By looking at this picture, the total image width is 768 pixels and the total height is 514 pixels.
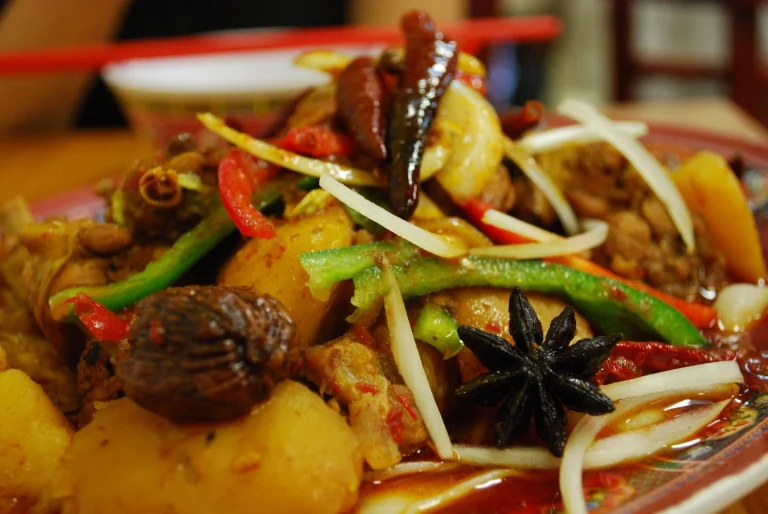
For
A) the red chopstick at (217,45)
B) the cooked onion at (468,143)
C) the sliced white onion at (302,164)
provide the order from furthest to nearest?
the red chopstick at (217,45) → the cooked onion at (468,143) → the sliced white onion at (302,164)

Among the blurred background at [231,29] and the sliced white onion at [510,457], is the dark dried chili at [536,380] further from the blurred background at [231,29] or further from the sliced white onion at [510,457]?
the blurred background at [231,29]

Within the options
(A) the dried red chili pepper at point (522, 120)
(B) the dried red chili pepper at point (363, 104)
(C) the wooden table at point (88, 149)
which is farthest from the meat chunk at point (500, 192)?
(C) the wooden table at point (88, 149)

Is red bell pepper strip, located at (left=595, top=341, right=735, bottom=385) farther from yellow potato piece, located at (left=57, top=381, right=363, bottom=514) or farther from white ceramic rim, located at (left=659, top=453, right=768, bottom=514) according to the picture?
yellow potato piece, located at (left=57, top=381, right=363, bottom=514)

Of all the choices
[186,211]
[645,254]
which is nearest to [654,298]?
[645,254]

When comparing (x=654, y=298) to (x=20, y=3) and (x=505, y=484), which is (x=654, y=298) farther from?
(x=20, y=3)

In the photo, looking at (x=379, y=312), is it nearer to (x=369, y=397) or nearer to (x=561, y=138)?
(x=369, y=397)

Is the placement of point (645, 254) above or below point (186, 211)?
below

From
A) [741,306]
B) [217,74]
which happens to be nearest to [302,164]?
[741,306]
